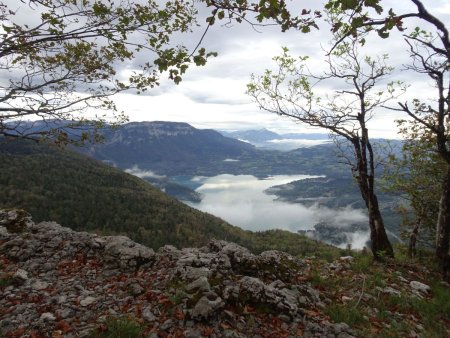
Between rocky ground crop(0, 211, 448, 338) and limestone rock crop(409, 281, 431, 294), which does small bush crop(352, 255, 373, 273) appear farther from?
limestone rock crop(409, 281, 431, 294)

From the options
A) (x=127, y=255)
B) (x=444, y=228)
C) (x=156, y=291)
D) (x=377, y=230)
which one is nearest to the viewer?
(x=156, y=291)

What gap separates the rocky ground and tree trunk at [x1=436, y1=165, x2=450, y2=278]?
7.63 feet

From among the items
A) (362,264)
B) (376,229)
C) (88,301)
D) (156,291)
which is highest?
(376,229)

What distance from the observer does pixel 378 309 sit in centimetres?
929

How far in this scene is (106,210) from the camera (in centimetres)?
14850

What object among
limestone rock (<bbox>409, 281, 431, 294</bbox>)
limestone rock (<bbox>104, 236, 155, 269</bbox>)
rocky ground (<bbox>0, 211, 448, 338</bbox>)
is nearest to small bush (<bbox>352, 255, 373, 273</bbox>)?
rocky ground (<bbox>0, 211, 448, 338</bbox>)

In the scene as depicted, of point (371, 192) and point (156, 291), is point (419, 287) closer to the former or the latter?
point (371, 192)

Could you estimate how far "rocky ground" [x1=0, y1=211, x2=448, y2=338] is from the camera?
7332 mm

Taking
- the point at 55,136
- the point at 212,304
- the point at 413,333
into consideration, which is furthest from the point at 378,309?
the point at 55,136

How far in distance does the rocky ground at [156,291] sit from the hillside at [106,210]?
10447cm

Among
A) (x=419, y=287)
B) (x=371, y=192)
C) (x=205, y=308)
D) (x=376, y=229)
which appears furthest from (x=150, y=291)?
(x=371, y=192)

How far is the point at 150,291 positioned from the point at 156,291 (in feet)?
0.55

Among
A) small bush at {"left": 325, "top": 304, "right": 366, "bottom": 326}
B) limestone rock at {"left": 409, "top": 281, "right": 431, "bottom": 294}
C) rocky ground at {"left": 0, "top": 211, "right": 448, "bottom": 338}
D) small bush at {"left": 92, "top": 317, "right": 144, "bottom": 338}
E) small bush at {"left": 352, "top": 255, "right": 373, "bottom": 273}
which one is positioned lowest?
limestone rock at {"left": 409, "top": 281, "right": 431, "bottom": 294}

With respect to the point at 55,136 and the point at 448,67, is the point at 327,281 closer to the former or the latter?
the point at 448,67
